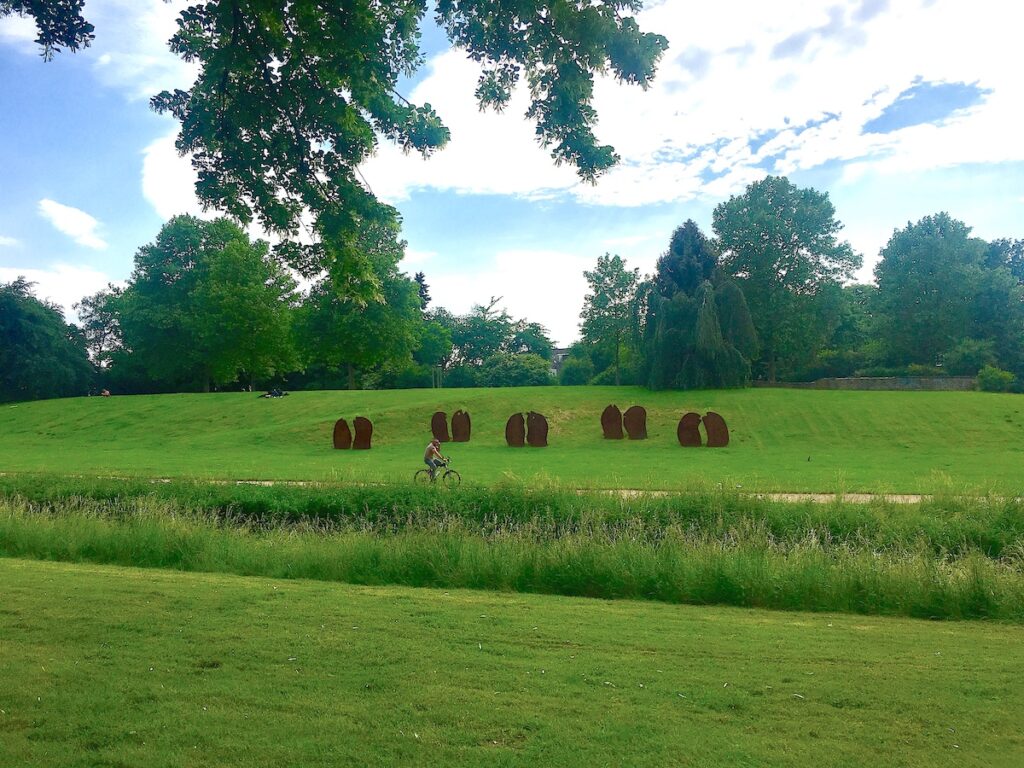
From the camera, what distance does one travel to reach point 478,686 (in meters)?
5.26

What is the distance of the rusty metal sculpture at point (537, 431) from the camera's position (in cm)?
3716

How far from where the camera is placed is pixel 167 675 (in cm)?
544

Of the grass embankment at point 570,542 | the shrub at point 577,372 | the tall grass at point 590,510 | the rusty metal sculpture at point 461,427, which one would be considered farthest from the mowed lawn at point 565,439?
the shrub at point 577,372

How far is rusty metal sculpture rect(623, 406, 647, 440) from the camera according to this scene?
38562mm

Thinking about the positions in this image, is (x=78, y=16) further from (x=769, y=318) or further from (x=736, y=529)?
(x=769, y=318)

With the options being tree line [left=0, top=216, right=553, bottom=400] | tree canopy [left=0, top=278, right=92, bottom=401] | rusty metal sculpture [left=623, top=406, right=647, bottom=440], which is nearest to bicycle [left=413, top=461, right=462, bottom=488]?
rusty metal sculpture [left=623, top=406, right=647, bottom=440]

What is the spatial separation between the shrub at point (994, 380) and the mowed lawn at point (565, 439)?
26.7 ft

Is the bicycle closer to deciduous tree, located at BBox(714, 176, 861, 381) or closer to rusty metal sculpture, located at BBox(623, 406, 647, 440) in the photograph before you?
rusty metal sculpture, located at BBox(623, 406, 647, 440)

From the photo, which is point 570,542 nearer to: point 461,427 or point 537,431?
point 537,431

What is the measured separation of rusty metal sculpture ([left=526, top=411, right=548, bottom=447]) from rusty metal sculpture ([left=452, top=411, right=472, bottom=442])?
12.6 feet

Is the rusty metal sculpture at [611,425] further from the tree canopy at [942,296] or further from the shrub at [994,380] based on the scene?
the tree canopy at [942,296]

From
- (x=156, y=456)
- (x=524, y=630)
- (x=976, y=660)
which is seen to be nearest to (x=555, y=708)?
(x=524, y=630)

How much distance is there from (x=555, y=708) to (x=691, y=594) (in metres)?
4.92

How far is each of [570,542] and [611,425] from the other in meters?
28.5
